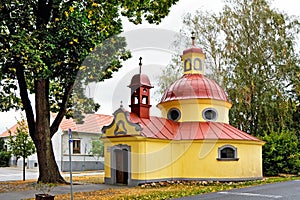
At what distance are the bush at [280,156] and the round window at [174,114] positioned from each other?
7.59m

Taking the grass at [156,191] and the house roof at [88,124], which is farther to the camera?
the house roof at [88,124]

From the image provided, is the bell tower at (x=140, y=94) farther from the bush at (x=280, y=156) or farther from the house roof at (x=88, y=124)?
the house roof at (x=88, y=124)

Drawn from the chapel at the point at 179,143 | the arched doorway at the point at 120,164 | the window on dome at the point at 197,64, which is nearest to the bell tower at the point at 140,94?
the chapel at the point at 179,143

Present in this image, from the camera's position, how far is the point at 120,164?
2092 centimetres

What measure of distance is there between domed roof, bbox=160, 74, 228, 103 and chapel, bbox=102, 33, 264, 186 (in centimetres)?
6

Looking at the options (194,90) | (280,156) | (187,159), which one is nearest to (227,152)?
(187,159)

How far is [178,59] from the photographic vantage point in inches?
1314

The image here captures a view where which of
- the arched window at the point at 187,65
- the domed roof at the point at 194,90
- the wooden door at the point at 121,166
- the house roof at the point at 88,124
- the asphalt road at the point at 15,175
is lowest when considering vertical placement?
the asphalt road at the point at 15,175

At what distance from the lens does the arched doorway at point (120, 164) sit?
20.5m

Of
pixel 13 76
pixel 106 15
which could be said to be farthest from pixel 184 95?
pixel 13 76

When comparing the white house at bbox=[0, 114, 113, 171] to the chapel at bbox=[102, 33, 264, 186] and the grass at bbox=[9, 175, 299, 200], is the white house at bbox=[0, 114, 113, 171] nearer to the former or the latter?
the chapel at bbox=[102, 33, 264, 186]

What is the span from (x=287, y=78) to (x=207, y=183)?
1307 centimetres

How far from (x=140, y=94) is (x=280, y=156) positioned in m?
11.3

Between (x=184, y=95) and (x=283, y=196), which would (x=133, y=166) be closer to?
(x=184, y=95)
